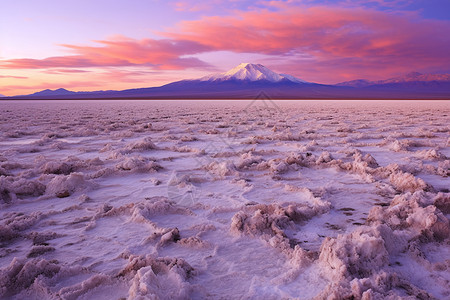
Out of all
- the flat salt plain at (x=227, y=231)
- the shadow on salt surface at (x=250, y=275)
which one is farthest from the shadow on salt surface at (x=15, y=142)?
the shadow on salt surface at (x=250, y=275)

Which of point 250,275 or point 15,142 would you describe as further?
point 15,142

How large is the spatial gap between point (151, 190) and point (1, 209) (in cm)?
134

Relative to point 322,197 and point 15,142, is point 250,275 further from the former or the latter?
point 15,142

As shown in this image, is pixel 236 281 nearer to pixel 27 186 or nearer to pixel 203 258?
pixel 203 258

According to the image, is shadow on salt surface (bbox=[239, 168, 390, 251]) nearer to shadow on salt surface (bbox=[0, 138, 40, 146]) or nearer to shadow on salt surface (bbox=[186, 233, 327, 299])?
shadow on salt surface (bbox=[186, 233, 327, 299])

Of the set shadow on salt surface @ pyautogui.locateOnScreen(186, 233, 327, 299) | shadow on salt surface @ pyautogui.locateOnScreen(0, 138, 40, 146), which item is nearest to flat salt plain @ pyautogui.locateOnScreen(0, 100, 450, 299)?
shadow on salt surface @ pyautogui.locateOnScreen(186, 233, 327, 299)

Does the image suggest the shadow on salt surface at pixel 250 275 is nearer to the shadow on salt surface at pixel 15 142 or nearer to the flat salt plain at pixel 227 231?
the flat salt plain at pixel 227 231

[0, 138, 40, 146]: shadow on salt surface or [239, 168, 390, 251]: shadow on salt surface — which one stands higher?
[0, 138, 40, 146]: shadow on salt surface

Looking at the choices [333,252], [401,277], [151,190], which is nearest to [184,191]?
[151,190]

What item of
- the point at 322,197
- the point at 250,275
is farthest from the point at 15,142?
the point at 250,275

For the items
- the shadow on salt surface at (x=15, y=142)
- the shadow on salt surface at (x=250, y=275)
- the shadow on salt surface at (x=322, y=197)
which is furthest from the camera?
the shadow on salt surface at (x=15, y=142)

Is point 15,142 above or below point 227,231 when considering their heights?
above

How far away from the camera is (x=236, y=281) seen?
174cm

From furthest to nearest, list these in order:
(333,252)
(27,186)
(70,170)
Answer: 1. (70,170)
2. (27,186)
3. (333,252)
